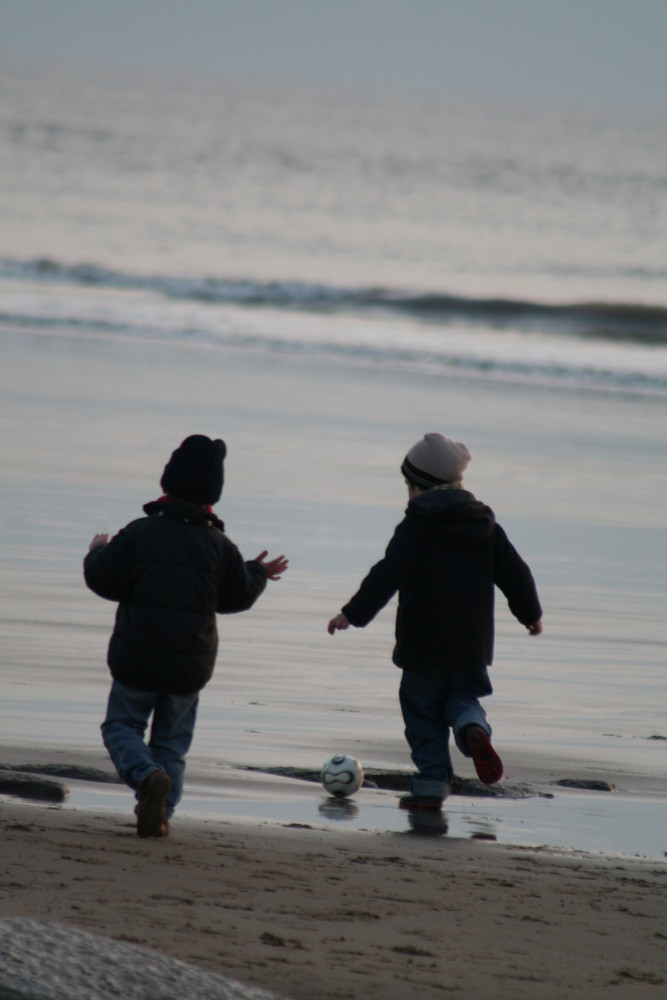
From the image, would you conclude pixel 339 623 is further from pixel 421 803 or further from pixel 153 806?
pixel 153 806

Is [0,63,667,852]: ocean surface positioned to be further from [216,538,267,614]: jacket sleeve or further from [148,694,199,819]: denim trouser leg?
[216,538,267,614]: jacket sleeve

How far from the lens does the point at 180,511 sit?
17.3ft

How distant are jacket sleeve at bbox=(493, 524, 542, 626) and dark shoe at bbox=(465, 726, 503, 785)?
2.34 ft

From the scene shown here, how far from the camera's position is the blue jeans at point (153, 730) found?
5.10 meters

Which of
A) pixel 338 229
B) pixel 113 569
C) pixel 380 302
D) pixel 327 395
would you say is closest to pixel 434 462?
pixel 113 569

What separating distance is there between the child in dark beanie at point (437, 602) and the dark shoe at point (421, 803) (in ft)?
0.39

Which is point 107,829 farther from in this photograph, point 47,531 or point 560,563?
point 560,563

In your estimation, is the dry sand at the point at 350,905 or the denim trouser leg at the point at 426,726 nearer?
the dry sand at the point at 350,905

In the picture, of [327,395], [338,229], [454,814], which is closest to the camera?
[454,814]

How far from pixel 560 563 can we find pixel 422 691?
448cm

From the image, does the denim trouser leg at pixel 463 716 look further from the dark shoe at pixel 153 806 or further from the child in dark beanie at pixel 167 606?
the dark shoe at pixel 153 806

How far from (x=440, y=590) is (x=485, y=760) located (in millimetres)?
726

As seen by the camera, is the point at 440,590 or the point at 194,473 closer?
the point at 194,473

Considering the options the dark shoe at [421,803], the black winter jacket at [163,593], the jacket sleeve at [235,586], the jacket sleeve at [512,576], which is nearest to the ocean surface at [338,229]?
the jacket sleeve at [512,576]
